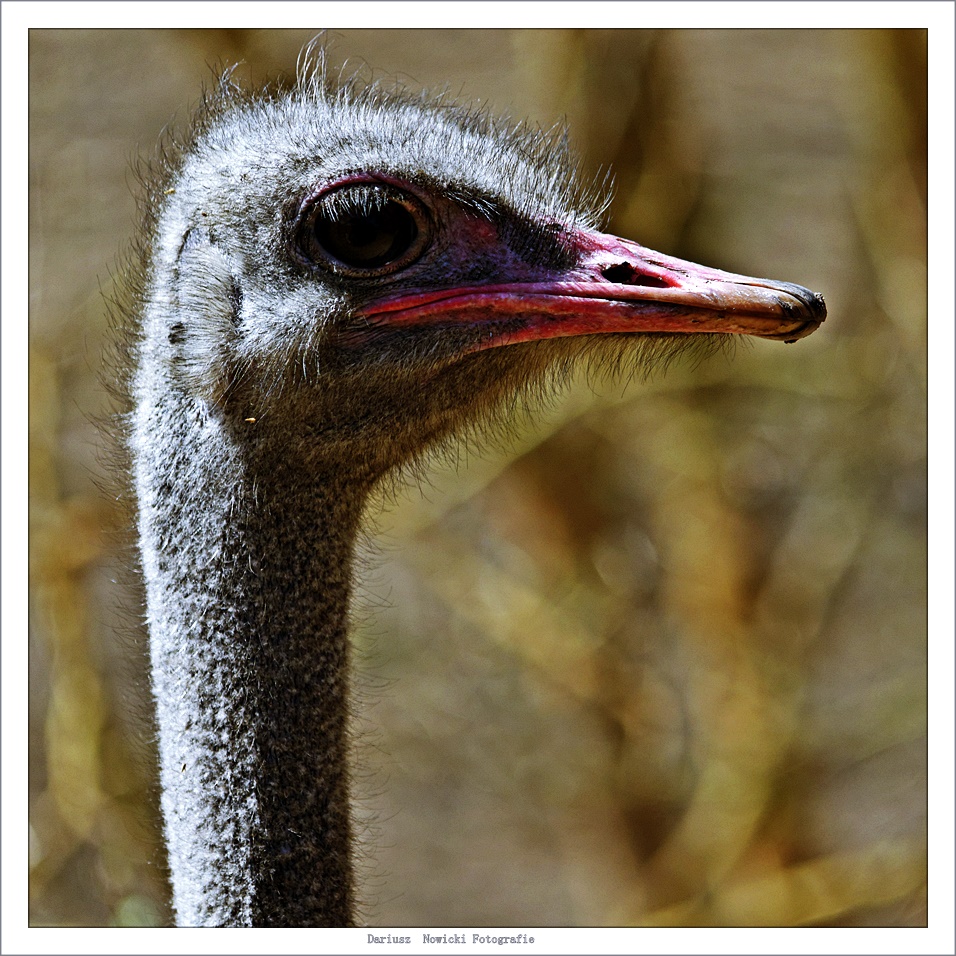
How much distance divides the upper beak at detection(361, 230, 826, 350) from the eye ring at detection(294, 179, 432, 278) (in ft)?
0.17

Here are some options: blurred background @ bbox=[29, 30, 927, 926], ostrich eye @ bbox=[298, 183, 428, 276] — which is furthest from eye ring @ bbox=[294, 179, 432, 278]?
blurred background @ bbox=[29, 30, 927, 926]

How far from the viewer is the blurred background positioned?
303cm

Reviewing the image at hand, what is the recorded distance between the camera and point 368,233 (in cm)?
144

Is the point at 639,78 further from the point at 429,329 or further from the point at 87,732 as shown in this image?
the point at 87,732

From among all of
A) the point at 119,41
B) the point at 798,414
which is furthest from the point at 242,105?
the point at 798,414

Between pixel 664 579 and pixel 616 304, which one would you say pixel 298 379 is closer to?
pixel 616 304

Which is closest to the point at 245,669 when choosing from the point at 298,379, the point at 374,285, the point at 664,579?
the point at 298,379

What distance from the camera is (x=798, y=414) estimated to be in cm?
376

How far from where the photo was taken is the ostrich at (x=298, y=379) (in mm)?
1427

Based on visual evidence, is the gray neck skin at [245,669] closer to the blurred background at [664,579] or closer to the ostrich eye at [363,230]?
the ostrich eye at [363,230]

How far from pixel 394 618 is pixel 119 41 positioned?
238 centimetres

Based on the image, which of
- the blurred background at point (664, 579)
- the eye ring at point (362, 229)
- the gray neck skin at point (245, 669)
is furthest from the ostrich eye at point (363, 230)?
the blurred background at point (664, 579)

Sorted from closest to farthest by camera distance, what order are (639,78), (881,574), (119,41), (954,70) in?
(954,70) → (119,41) → (639,78) → (881,574)

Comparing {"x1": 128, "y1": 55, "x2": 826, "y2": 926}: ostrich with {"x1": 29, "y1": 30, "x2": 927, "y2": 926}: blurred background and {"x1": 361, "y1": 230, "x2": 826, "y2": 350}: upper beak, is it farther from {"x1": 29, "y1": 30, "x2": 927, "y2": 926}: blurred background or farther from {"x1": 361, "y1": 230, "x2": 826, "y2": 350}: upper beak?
{"x1": 29, "y1": 30, "x2": 927, "y2": 926}: blurred background
